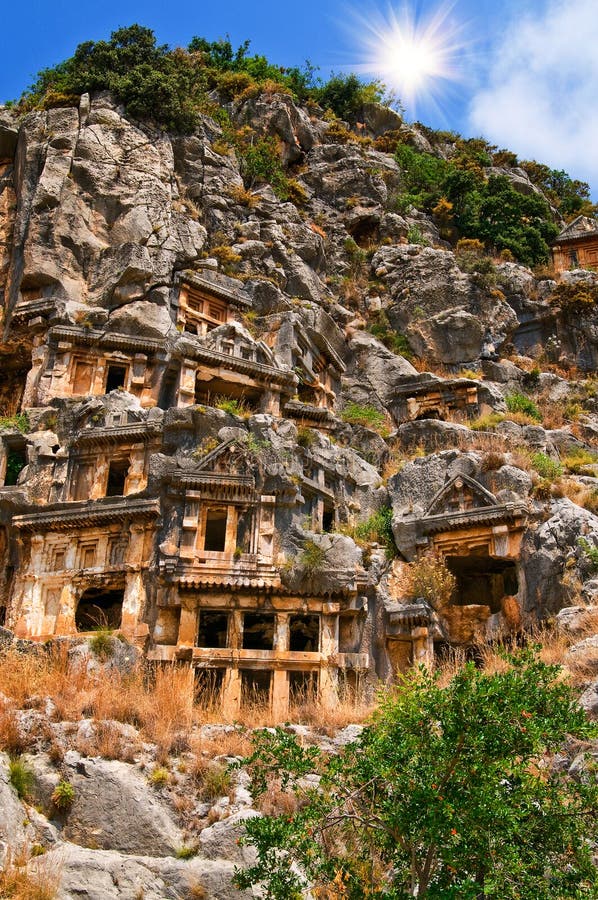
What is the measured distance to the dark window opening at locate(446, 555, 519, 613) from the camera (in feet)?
82.4

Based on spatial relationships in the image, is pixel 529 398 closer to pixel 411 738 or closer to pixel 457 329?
pixel 457 329

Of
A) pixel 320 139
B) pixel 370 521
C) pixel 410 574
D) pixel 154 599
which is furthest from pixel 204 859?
pixel 320 139

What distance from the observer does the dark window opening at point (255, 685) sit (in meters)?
21.7

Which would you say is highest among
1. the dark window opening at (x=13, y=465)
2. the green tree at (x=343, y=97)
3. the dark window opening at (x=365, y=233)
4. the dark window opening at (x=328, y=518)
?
the green tree at (x=343, y=97)

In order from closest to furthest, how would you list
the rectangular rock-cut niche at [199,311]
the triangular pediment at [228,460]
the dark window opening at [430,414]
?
the triangular pediment at [228,460] → the rectangular rock-cut niche at [199,311] → the dark window opening at [430,414]

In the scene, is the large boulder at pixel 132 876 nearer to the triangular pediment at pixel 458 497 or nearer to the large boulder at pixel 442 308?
the triangular pediment at pixel 458 497

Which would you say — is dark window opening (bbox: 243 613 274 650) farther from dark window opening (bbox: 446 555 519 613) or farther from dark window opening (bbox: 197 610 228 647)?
dark window opening (bbox: 446 555 519 613)

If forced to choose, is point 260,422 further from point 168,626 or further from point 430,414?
point 430,414

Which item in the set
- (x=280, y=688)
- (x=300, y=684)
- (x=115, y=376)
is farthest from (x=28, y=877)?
(x=115, y=376)

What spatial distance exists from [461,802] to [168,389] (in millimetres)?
24425

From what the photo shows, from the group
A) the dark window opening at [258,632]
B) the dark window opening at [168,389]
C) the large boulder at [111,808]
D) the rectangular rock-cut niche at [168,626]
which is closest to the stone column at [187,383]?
the dark window opening at [168,389]

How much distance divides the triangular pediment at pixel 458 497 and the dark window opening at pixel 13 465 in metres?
13.8

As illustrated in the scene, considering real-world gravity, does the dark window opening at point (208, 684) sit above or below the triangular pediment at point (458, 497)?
below

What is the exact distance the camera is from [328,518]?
92.2ft
